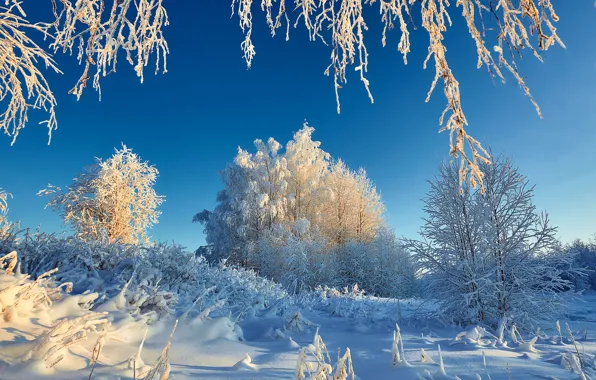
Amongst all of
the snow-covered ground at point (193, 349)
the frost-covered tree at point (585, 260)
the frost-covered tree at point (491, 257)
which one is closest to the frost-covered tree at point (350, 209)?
the frost-covered tree at point (585, 260)

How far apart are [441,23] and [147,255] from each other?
→ 528cm

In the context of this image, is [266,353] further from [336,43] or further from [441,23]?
[441,23]

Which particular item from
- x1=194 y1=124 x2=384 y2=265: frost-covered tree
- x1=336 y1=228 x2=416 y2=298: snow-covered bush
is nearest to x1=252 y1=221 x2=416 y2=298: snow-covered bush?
x1=336 y1=228 x2=416 y2=298: snow-covered bush

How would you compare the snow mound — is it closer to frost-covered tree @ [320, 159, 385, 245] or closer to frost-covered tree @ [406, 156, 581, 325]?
frost-covered tree @ [406, 156, 581, 325]

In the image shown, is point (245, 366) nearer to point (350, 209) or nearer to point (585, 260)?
point (350, 209)

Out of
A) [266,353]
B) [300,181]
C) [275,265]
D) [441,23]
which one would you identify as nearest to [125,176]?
[275,265]

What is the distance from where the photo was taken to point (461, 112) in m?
2.02

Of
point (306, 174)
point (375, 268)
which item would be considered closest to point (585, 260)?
point (375, 268)

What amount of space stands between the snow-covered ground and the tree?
1342cm

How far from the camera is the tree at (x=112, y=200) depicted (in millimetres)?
15258

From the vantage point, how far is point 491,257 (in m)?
5.81

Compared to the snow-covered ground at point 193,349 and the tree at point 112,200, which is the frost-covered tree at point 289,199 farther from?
the snow-covered ground at point 193,349

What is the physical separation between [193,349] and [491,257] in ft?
17.5

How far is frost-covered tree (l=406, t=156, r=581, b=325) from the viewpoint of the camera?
215 inches
